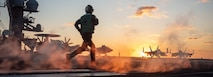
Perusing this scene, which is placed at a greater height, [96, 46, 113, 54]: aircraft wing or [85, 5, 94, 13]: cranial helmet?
[85, 5, 94, 13]: cranial helmet

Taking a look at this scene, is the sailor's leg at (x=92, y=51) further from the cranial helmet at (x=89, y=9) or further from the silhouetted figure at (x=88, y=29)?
the cranial helmet at (x=89, y=9)

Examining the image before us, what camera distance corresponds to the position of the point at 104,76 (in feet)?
17.5

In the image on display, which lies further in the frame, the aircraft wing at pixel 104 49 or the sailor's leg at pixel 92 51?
the aircraft wing at pixel 104 49

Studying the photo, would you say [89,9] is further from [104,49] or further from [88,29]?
[104,49]

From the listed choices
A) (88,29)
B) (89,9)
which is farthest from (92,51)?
(89,9)

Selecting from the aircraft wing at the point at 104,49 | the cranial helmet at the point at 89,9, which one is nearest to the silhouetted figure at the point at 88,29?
the cranial helmet at the point at 89,9

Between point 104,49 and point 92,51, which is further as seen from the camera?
point 104,49

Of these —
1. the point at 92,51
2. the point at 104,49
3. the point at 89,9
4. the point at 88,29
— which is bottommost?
the point at 104,49

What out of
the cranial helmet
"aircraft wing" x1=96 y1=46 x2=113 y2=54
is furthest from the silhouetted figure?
"aircraft wing" x1=96 y1=46 x2=113 y2=54

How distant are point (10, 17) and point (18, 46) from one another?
15.4ft

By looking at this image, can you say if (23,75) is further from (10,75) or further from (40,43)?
(40,43)

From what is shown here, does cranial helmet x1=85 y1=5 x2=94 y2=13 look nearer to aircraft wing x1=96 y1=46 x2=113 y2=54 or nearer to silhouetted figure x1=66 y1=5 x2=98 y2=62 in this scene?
silhouetted figure x1=66 y1=5 x2=98 y2=62

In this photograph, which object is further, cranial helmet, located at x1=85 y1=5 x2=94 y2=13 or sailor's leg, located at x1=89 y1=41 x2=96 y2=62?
cranial helmet, located at x1=85 y1=5 x2=94 y2=13

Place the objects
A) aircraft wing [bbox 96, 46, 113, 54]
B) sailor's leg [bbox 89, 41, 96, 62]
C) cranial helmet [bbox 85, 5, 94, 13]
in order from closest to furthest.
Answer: sailor's leg [bbox 89, 41, 96, 62] → cranial helmet [bbox 85, 5, 94, 13] → aircraft wing [bbox 96, 46, 113, 54]
